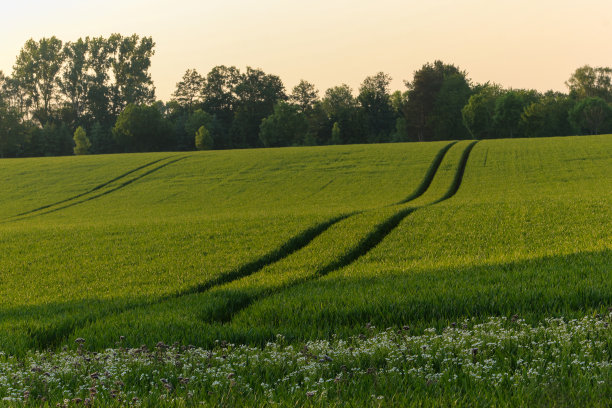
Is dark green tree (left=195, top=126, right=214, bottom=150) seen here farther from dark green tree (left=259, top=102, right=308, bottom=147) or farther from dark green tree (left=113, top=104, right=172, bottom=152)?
dark green tree (left=113, top=104, right=172, bottom=152)

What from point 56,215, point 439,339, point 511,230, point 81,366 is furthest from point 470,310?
point 56,215

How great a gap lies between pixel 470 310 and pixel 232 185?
39.7 meters

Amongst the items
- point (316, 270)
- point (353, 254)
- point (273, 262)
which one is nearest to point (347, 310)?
point (316, 270)

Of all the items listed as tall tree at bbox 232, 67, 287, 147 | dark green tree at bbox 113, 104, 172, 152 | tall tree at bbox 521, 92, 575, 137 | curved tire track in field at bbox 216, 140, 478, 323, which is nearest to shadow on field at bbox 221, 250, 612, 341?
curved tire track in field at bbox 216, 140, 478, 323

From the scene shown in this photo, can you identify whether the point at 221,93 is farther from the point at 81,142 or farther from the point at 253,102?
the point at 81,142

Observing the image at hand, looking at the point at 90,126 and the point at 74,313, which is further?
the point at 90,126

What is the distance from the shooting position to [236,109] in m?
137

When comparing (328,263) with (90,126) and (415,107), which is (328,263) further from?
(90,126)

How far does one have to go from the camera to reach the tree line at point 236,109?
110625 millimetres

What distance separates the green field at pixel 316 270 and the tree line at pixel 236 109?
73.0 meters

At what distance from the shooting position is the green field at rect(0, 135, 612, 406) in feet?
29.6

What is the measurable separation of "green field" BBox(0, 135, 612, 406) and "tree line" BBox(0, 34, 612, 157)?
240 ft

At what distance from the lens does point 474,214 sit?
2294 centimetres

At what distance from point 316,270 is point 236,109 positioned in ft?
412
